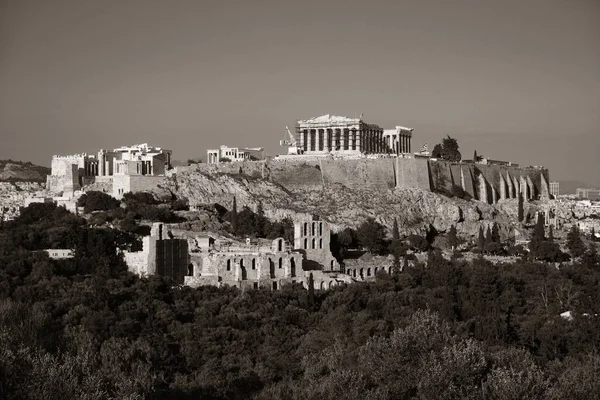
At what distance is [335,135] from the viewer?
76000 millimetres

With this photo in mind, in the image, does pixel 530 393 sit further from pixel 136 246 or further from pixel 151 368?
pixel 136 246

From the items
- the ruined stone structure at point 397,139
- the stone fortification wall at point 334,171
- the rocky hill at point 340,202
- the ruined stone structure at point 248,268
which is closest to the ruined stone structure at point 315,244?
the ruined stone structure at point 248,268

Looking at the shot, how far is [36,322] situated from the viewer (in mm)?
40594

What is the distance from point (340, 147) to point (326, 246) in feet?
71.4

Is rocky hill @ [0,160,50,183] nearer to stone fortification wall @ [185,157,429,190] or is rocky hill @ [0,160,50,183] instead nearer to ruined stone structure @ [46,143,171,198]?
ruined stone structure @ [46,143,171,198]

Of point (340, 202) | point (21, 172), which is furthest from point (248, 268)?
point (21, 172)

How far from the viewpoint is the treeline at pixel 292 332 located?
31359mm

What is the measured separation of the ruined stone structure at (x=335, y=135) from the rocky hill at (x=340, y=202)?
8.42 metres

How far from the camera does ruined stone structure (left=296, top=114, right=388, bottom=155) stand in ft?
247

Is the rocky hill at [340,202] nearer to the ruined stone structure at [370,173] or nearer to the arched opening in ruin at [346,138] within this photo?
the ruined stone structure at [370,173]

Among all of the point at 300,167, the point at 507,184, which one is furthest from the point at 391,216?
the point at 507,184

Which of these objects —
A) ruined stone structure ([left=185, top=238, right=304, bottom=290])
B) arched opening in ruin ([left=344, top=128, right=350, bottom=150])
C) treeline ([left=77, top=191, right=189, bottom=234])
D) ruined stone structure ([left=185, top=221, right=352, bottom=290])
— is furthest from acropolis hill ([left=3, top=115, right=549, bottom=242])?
ruined stone structure ([left=185, top=238, right=304, bottom=290])

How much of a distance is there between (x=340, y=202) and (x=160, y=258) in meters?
16.1

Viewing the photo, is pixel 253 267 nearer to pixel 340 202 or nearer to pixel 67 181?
pixel 340 202
